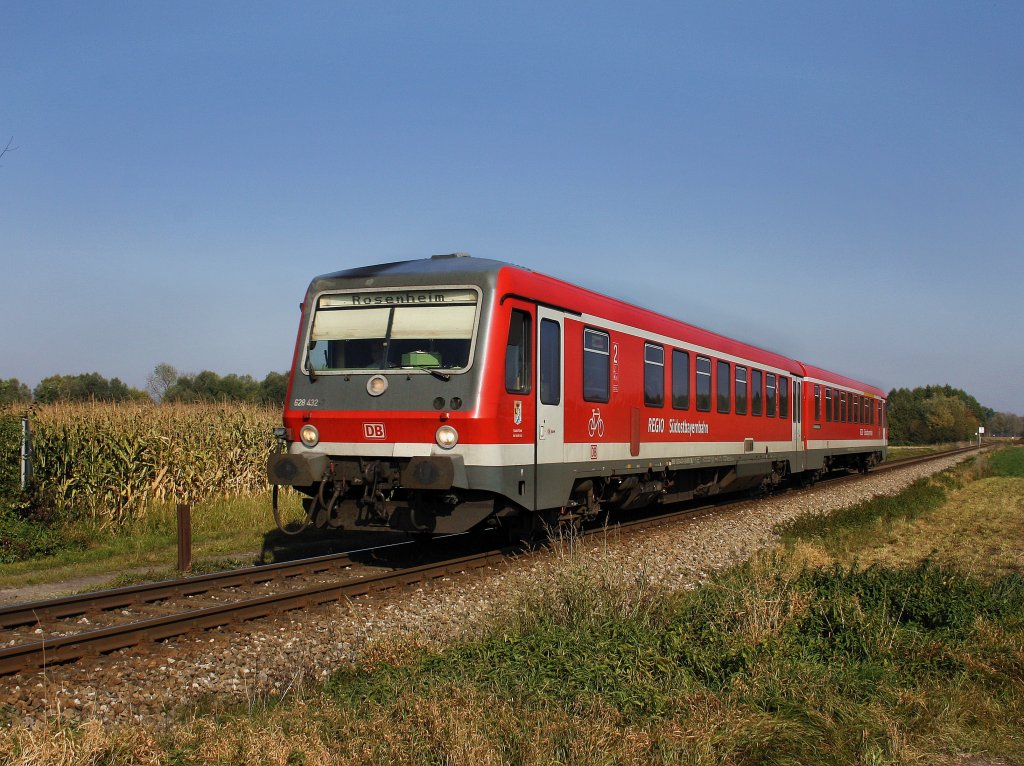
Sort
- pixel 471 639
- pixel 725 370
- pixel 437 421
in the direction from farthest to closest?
pixel 725 370
pixel 437 421
pixel 471 639

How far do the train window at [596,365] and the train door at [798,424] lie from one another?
39.6ft

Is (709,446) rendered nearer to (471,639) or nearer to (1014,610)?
(1014,610)

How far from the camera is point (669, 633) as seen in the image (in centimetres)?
661

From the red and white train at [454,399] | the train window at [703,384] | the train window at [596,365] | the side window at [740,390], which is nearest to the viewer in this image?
the red and white train at [454,399]

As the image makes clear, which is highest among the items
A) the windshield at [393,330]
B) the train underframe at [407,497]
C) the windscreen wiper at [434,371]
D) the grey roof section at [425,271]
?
the grey roof section at [425,271]

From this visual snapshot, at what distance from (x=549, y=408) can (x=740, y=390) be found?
891 centimetres

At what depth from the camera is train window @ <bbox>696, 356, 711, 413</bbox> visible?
16.4 meters

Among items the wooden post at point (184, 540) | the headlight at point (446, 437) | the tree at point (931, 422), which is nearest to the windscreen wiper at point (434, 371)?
the headlight at point (446, 437)

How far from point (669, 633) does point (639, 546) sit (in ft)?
19.8

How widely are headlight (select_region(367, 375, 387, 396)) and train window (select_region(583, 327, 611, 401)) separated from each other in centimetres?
292

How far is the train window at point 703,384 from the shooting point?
16.4m

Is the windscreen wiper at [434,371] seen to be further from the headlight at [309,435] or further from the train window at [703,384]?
the train window at [703,384]

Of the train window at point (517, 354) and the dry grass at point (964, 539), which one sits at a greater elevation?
the train window at point (517, 354)

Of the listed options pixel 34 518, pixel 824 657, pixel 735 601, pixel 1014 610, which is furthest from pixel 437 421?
pixel 34 518
